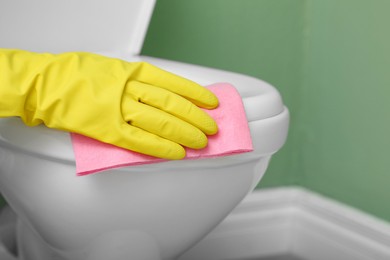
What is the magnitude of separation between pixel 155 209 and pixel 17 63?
8.8 inches

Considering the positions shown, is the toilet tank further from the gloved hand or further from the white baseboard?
the white baseboard

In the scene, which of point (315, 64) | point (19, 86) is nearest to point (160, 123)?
point (19, 86)

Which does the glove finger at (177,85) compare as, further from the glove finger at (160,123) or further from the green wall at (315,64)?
the green wall at (315,64)

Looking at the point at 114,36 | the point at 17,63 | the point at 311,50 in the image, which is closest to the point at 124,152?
the point at 17,63

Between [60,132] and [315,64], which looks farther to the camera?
[315,64]

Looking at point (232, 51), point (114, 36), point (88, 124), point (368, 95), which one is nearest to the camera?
point (88, 124)

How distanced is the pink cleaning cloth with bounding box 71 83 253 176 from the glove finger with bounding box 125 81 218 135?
0.02m

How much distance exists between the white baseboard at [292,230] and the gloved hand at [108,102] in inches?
27.7

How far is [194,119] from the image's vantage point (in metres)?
0.69

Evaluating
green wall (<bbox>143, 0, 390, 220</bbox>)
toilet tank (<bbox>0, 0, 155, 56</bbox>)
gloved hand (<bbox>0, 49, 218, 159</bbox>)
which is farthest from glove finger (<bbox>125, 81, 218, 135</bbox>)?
green wall (<bbox>143, 0, 390, 220</bbox>)

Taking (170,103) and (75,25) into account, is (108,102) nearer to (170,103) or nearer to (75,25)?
(170,103)

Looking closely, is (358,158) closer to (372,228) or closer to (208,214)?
(372,228)

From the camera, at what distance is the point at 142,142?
0.65m

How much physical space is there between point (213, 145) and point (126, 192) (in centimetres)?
11
